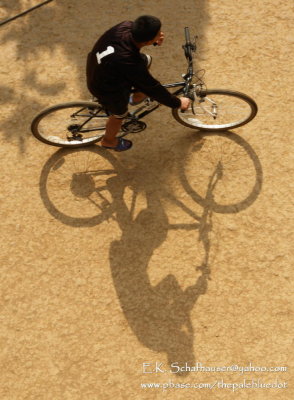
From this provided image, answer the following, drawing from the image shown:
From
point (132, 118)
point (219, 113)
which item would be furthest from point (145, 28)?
point (219, 113)

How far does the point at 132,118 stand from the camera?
14.1ft

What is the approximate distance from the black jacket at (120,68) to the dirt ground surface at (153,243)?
1348 mm

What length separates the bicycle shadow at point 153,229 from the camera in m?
3.89

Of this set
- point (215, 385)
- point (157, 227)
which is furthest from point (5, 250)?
point (215, 385)

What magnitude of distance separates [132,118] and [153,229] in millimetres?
1236

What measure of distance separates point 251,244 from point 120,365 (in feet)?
6.01

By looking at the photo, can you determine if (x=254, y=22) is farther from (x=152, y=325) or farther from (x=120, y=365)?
(x=120, y=365)

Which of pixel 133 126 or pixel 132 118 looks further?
pixel 133 126

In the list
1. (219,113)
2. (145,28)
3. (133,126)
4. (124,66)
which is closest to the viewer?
(145,28)

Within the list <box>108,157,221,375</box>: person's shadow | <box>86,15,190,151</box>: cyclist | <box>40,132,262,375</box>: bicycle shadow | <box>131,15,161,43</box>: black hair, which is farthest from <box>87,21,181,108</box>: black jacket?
<box>108,157,221,375</box>: person's shadow

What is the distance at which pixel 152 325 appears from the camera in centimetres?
390

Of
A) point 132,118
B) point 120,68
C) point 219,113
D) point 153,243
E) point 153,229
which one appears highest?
point 120,68

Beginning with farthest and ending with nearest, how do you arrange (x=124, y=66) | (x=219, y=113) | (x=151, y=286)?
(x=219, y=113), (x=151, y=286), (x=124, y=66)

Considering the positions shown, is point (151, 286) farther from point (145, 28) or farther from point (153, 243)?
point (145, 28)
